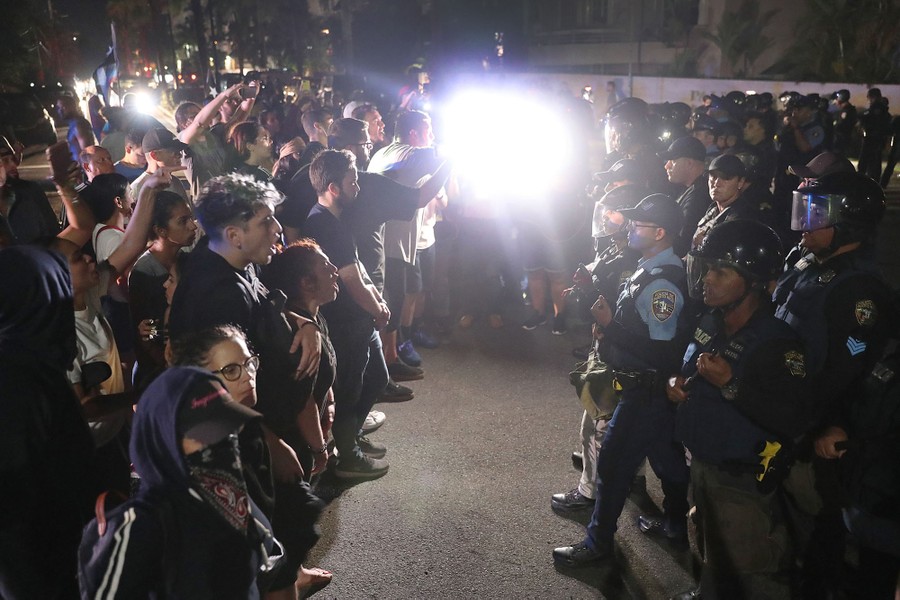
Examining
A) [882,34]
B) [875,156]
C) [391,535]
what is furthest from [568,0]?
[391,535]

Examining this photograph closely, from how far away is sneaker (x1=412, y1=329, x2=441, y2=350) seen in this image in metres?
7.73

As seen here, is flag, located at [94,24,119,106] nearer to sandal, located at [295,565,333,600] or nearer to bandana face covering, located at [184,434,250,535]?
sandal, located at [295,565,333,600]

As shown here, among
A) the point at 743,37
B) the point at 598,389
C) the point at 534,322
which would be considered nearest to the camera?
the point at 598,389

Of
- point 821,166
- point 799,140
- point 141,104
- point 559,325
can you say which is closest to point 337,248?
point 559,325

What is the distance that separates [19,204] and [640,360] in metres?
5.37

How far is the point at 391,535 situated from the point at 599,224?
2670mm

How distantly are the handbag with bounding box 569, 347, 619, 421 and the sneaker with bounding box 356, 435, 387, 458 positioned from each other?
180 cm

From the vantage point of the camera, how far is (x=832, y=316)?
359 cm

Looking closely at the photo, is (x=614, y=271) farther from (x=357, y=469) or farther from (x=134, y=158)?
(x=134, y=158)

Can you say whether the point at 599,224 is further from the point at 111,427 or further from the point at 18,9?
the point at 18,9

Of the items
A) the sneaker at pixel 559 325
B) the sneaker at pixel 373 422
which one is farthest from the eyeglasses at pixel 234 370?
the sneaker at pixel 559 325

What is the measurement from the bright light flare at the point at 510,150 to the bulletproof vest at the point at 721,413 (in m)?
4.59

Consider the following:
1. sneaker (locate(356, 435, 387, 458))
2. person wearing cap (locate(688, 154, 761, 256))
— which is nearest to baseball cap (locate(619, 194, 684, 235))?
person wearing cap (locate(688, 154, 761, 256))

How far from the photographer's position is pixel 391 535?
4.45 metres
